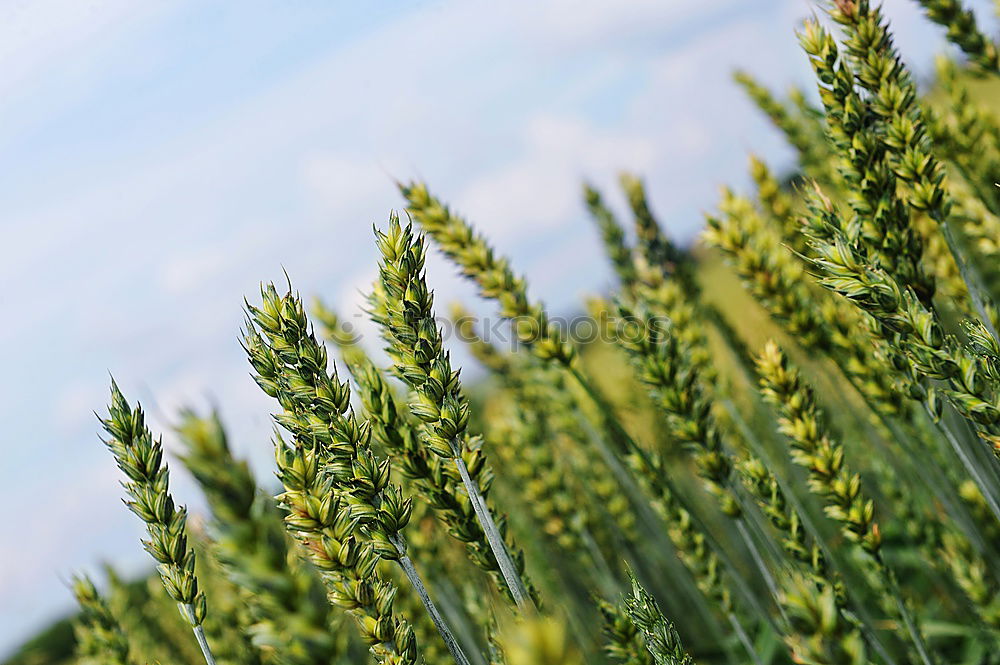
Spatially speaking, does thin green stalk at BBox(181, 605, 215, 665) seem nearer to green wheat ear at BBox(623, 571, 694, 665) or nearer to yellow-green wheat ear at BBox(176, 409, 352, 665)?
yellow-green wheat ear at BBox(176, 409, 352, 665)

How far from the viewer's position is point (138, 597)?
40.9ft

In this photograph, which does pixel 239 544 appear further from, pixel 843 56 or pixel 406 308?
pixel 843 56

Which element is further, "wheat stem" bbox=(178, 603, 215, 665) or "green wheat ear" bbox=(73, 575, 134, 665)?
"green wheat ear" bbox=(73, 575, 134, 665)

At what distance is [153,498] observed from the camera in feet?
7.32

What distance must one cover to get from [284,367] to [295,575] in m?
0.97

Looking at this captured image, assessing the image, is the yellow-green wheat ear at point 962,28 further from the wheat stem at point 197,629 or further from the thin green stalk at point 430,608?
the wheat stem at point 197,629

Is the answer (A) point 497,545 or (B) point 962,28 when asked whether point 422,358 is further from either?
(B) point 962,28

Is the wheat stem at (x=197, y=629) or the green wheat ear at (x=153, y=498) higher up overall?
the green wheat ear at (x=153, y=498)

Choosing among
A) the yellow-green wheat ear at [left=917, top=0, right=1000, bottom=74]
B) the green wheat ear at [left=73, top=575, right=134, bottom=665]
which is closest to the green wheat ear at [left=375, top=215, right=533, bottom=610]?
the green wheat ear at [left=73, top=575, right=134, bottom=665]

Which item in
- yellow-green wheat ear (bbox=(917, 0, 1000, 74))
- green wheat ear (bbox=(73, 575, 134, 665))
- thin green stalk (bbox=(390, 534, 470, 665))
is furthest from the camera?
yellow-green wheat ear (bbox=(917, 0, 1000, 74))

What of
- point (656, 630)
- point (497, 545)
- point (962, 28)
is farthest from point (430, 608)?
point (962, 28)

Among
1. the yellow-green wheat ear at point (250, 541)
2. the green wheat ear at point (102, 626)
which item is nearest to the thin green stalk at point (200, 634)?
the green wheat ear at point (102, 626)

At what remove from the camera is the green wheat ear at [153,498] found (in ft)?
7.32

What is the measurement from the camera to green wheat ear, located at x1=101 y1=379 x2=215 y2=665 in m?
2.23
